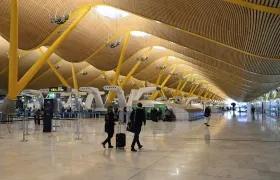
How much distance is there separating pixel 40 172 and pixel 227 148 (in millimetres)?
6292

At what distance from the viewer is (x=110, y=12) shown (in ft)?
93.6

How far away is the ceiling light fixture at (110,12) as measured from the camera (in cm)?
2781

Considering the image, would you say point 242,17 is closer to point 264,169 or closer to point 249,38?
point 249,38

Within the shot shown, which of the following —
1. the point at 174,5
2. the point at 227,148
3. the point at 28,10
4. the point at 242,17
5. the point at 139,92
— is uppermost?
the point at 28,10

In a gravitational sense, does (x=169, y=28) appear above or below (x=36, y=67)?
above

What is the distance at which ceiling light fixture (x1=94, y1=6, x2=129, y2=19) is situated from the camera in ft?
91.2

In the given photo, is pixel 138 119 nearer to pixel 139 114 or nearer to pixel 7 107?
pixel 139 114

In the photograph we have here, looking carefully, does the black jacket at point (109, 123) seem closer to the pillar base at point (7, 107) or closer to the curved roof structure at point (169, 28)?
the curved roof structure at point (169, 28)

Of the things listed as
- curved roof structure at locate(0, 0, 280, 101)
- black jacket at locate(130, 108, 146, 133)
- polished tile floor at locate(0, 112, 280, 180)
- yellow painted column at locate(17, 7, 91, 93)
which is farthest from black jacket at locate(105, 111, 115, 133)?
yellow painted column at locate(17, 7, 91, 93)

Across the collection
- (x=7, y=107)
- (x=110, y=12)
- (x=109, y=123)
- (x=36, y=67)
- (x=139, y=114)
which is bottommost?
(x=109, y=123)

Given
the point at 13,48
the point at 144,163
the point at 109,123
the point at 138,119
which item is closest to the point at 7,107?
the point at 13,48

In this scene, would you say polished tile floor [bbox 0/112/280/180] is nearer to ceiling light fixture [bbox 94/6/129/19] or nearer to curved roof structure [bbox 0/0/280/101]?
curved roof structure [bbox 0/0/280/101]

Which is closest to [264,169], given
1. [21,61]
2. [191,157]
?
[191,157]

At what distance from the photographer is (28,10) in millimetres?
20688
